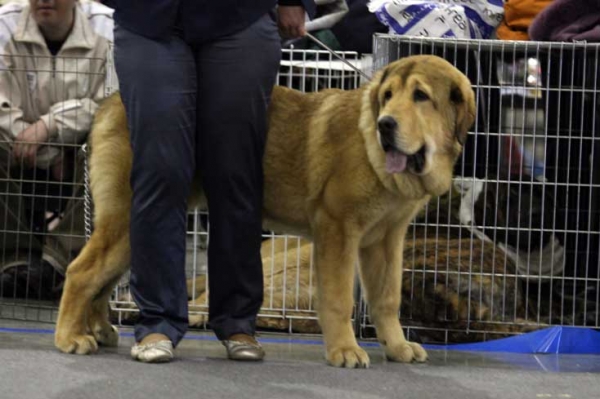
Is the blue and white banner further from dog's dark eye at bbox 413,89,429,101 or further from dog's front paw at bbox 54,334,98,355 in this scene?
dog's front paw at bbox 54,334,98,355

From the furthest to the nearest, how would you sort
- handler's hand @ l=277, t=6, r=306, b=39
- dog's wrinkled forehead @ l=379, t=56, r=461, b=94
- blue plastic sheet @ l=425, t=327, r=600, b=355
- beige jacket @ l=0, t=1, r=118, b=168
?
beige jacket @ l=0, t=1, r=118, b=168
blue plastic sheet @ l=425, t=327, r=600, b=355
handler's hand @ l=277, t=6, r=306, b=39
dog's wrinkled forehead @ l=379, t=56, r=461, b=94

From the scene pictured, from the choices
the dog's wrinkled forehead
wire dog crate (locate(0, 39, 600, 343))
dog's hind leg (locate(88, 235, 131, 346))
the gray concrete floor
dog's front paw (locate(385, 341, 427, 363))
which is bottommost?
the gray concrete floor

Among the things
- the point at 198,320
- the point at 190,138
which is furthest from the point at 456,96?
the point at 198,320

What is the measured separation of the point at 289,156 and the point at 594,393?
4.59 feet

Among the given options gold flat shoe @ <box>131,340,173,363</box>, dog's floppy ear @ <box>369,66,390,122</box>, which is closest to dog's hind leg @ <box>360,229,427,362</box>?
dog's floppy ear @ <box>369,66,390,122</box>

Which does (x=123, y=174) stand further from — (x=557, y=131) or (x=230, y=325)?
(x=557, y=131)

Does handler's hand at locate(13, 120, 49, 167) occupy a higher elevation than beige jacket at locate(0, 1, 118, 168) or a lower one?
lower

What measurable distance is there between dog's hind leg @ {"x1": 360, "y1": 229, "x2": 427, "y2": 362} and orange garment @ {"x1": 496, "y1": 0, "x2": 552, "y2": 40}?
58.2 inches

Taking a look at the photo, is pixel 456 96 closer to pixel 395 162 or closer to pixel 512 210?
pixel 395 162

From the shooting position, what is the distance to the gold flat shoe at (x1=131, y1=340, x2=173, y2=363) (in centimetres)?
416

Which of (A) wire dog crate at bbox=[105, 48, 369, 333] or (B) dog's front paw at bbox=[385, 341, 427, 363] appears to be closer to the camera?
(B) dog's front paw at bbox=[385, 341, 427, 363]

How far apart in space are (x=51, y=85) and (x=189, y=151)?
1589 millimetres

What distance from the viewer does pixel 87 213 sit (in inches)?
207

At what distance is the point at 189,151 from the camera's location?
420 cm
